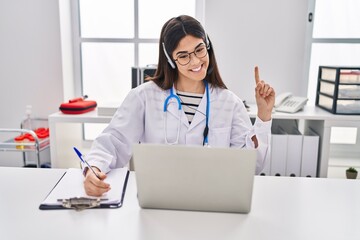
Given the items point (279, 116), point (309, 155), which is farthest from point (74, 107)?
point (309, 155)

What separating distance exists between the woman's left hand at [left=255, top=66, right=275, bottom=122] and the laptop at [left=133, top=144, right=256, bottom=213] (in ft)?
1.44

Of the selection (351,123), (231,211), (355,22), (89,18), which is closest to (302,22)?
(355,22)

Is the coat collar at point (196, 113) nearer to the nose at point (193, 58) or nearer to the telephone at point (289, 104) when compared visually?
the nose at point (193, 58)

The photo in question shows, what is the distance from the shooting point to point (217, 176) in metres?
0.81

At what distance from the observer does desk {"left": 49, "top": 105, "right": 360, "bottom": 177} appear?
85.2 inches

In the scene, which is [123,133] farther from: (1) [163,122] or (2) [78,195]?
(2) [78,195]

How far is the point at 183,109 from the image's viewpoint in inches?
54.7

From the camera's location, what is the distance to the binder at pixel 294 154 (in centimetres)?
223

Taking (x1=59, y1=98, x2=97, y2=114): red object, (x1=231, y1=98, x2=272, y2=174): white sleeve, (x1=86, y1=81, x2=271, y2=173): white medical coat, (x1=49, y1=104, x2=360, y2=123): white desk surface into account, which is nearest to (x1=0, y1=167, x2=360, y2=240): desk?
(x1=231, y1=98, x2=272, y2=174): white sleeve

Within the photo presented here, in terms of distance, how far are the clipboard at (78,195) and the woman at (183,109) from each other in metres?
0.16

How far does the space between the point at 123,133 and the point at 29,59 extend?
1.65 metres

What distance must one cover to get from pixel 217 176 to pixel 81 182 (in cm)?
47

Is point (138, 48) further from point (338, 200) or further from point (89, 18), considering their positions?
point (338, 200)

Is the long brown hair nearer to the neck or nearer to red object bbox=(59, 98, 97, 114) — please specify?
the neck
